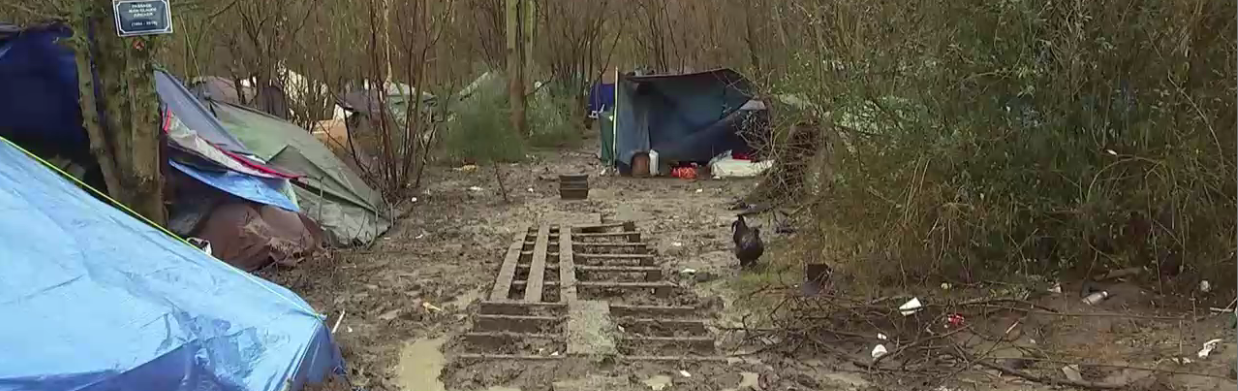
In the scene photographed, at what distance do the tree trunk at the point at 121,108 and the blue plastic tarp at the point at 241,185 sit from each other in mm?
607

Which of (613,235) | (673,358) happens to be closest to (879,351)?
(673,358)

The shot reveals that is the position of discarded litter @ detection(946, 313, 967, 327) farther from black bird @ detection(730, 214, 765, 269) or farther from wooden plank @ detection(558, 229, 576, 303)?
wooden plank @ detection(558, 229, 576, 303)

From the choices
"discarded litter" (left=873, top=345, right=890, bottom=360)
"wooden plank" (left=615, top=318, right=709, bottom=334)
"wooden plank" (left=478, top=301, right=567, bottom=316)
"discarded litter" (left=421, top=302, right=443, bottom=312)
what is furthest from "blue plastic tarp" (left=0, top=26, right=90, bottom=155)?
"discarded litter" (left=873, top=345, right=890, bottom=360)

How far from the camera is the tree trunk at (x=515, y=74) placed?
17797mm

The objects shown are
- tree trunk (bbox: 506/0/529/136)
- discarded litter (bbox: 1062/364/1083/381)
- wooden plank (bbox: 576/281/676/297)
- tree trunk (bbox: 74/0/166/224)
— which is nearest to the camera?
discarded litter (bbox: 1062/364/1083/381)

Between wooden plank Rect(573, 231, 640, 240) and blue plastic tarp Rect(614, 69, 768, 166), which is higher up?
blue plastic tarp Rect(614, 69, 768, 166)

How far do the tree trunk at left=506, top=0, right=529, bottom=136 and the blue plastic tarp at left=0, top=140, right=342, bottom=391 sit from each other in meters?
12.7

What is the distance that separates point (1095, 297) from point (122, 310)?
4861mm

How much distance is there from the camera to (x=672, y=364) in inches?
199

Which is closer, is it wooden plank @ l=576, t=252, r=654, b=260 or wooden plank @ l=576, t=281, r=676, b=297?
wooden plank @ l=576, t=281, r=676, b=297

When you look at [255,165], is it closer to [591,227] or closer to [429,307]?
[429,307]

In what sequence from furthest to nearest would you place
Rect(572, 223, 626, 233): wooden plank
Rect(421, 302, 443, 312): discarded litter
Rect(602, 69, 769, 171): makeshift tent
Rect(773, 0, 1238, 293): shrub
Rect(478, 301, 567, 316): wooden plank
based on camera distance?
Rect(602, 69, 769, 171): makeshift tent
Rect(572, 223, 626, 233): wooden plank
Rect(421, 302, 443, 312): discarded litter
Rect(478, 301, 567, 316): wooden plank
Rect(773, 0, 1238, 293): shrub

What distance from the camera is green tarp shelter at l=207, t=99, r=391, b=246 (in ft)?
27.9

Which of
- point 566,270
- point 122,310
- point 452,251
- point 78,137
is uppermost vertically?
point 78,137
